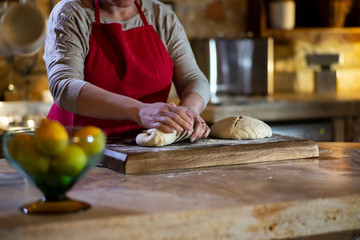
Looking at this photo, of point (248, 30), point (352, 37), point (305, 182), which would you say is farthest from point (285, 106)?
point (305, 182)

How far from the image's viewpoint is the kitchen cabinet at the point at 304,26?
383 centimetres

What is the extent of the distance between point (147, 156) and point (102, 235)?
1.42 ft

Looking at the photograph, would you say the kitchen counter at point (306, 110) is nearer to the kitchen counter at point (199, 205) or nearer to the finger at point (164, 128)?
the finger at point (164, 128)

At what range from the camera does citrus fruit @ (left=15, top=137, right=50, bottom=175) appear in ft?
3.01

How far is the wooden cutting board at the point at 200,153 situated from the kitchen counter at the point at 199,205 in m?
0.04

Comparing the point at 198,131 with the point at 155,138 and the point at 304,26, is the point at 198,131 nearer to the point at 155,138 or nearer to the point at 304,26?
the point at 155,138

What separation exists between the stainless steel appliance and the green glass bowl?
8.78 feet

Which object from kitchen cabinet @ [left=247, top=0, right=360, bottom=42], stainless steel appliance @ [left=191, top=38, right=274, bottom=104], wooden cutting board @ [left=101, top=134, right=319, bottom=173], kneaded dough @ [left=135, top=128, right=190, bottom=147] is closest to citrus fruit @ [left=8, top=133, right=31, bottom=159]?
wooden cutting board @ [left=101, top=134, right=319, bottom=173]

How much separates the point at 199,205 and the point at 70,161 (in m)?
0.25

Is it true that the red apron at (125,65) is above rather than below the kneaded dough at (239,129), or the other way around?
above

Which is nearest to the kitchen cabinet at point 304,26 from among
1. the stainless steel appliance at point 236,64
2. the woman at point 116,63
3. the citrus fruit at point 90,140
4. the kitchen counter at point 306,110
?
the stainless steel appliance at point 236,64

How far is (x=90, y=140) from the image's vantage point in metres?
0.94

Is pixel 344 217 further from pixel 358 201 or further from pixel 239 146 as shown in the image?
pixel 239 146

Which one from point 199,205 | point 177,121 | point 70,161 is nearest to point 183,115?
point 177,121
